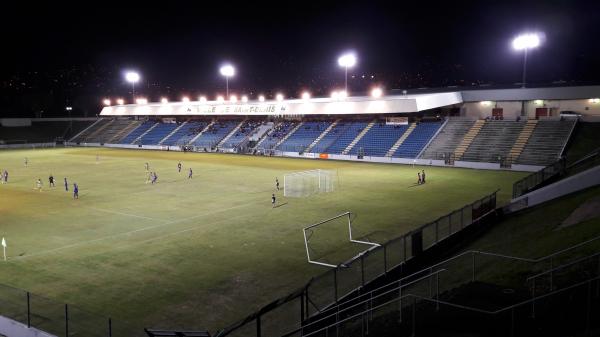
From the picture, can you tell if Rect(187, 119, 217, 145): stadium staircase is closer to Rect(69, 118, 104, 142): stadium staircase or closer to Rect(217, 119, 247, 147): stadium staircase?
Rect(217, 119, 247, 147): stadium staircase

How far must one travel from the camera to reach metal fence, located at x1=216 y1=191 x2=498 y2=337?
492 inches

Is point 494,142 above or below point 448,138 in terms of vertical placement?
below

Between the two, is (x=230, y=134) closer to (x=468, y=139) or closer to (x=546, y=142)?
(x=468, y=139)

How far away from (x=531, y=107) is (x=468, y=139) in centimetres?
1076

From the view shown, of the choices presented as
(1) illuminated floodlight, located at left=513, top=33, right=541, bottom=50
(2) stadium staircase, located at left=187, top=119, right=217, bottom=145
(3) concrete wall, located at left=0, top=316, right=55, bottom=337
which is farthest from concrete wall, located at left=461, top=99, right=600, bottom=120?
(3) concrete wall, located at left=0, top=316, right=55, bottom=337

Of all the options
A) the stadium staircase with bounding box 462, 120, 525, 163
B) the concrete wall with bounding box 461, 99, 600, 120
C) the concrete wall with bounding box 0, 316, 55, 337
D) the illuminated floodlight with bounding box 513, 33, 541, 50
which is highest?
the illuminated floodlight with bounding box 513, 33, 541, 50

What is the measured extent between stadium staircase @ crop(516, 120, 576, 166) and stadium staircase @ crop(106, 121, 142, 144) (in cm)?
7516

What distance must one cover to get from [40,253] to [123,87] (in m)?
131

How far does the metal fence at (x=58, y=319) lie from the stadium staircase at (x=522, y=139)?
156 ft

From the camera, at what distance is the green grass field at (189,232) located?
16.5 meters

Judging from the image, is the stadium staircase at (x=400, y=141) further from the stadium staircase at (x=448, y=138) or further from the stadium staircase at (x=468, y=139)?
the stadium staircase at (x=468, y=139)

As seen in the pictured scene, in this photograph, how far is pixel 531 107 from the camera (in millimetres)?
60875

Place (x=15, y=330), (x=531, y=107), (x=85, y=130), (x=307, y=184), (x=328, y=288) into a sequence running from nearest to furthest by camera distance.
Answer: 1. (x=15, y=330)
2. (x=328, y=288)
3. (x=307, y=184)
4. (x=531, y=107)
5. (x=85, y=130)

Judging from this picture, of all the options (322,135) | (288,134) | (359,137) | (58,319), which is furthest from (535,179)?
(288,134)
